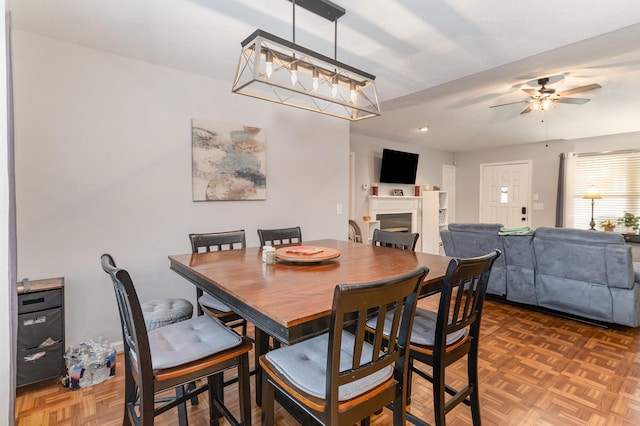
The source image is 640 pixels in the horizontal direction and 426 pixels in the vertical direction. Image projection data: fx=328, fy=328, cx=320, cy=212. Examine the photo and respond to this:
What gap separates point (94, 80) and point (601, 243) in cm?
441

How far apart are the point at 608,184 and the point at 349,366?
7.14 m

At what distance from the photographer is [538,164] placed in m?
6.71

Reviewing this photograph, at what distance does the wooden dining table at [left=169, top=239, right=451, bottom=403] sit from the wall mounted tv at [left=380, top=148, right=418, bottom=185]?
12.9 feet

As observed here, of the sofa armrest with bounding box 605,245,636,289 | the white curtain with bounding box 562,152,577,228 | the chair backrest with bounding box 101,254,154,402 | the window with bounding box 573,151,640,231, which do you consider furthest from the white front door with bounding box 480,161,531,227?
the chair backrest with bounding box 101,254,154,402

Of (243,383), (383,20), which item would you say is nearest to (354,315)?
(243,383)

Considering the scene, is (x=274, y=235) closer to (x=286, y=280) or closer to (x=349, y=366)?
(x=286, y=280)

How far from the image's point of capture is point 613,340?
2814mm

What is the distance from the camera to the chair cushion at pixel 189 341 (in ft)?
4.33

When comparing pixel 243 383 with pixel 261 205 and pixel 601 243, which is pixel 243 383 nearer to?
pixel 261 205

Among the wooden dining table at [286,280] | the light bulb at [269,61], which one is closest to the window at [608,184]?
the wooden dining table at [286,280]

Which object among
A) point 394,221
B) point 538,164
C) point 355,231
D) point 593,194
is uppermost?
point 538,164

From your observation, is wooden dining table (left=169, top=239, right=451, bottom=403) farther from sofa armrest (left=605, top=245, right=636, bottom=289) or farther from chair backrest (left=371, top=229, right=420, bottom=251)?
sofa armrest (left=605, top=245, right=636, bottom=289)

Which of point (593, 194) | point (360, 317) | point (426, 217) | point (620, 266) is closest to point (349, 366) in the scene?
point (360, 317)

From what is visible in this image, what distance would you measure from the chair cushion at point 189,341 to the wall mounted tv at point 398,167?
A: 498cm
